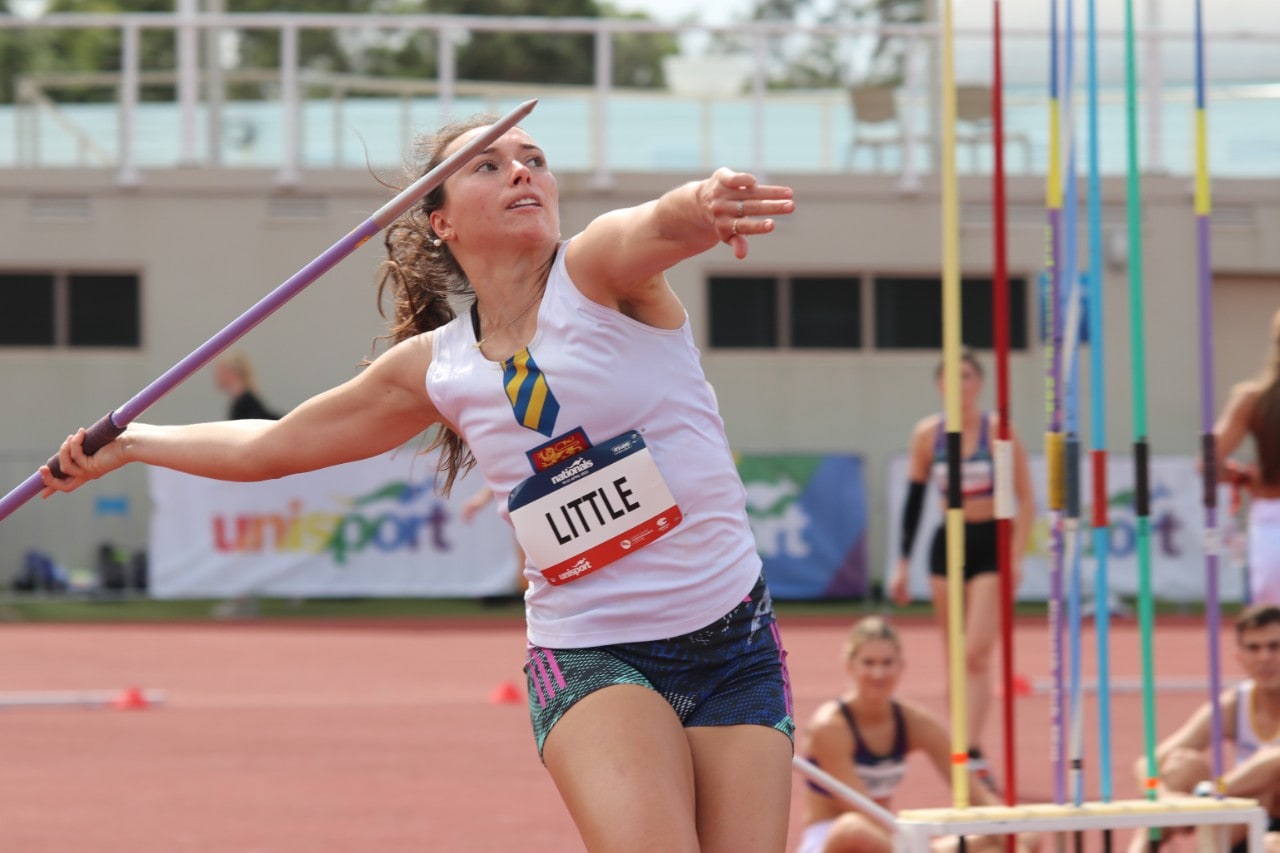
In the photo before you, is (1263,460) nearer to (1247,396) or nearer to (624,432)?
(1247,396)

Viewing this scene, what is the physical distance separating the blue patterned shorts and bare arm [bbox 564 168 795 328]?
1.88ft

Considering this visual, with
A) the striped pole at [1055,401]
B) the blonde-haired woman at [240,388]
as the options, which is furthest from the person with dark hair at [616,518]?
the blonde-haired woman at [240,388]

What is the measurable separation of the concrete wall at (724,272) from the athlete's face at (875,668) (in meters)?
10.9

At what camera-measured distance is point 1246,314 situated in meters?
18.8

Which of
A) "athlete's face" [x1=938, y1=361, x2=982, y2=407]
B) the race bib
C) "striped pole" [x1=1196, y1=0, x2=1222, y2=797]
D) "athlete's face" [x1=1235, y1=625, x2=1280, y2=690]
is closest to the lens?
the race bib

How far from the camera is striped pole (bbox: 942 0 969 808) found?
3945 mm

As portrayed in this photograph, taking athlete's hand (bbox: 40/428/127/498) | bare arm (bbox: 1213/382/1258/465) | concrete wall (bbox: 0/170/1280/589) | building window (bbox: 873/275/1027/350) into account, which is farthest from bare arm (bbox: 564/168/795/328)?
building window (bbox: 873/275/1027/350)

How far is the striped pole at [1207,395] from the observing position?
4.38 meters

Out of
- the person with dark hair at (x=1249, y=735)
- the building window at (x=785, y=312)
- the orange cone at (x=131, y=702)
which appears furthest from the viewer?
the building window at (x=785, y=312)

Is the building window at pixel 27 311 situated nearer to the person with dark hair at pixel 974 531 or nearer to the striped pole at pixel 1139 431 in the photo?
the person with dark hair at pixel 974 531

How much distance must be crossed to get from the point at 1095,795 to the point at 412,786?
9.00 feet

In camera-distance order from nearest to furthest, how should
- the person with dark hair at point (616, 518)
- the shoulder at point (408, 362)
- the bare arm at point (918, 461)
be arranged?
1. the person with dark hair at point (616, 518)
2. the shoulder at point (408, 362)
3. the bare arm at point (918, 461)

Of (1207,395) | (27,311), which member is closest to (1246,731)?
(1207,395)

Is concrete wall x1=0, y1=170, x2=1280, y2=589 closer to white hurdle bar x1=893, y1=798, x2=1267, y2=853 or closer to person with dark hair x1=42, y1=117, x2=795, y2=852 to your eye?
white hurdle bar x1=893, y1=798, x2=1267, y2=853
